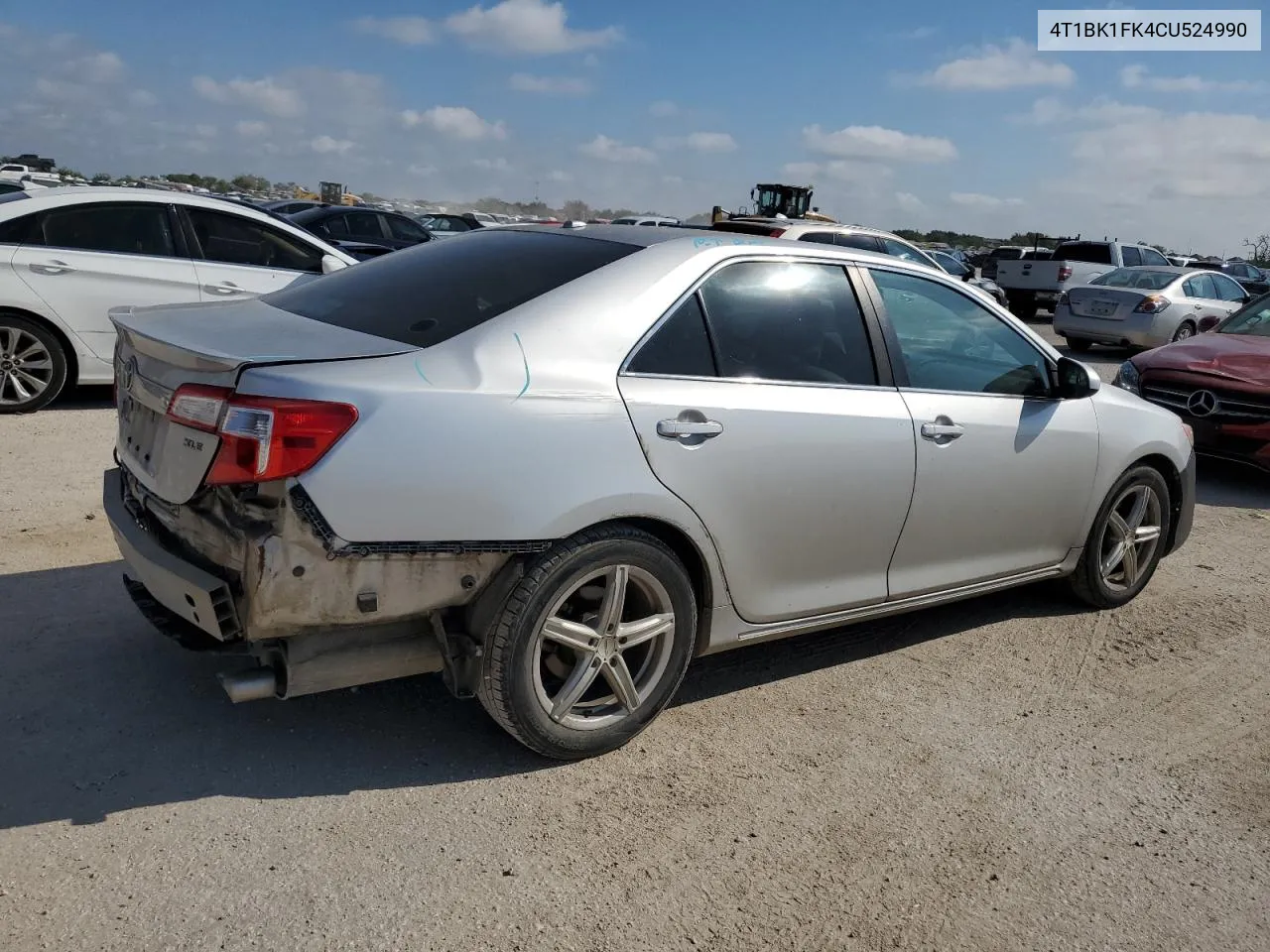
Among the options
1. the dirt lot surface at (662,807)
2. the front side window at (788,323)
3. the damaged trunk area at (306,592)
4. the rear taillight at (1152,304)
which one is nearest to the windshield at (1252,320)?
the dirt lot surface at (662,807)

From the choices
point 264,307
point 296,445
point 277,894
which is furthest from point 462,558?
point 264,307

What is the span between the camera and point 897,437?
3.96 metres

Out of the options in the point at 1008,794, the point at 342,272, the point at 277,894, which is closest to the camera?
the point at 277,894

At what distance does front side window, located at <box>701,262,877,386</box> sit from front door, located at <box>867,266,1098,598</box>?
0.70 feet

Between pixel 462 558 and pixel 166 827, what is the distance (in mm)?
1069

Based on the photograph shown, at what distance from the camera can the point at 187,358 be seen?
3053mm

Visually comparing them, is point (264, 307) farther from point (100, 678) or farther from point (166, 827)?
point (166, 827)

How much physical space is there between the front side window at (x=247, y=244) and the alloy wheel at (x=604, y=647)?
6.23m

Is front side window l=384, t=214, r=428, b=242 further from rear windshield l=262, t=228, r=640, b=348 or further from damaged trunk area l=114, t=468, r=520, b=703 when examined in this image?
damaged trunk area l=114, t=468, r=520, b=703

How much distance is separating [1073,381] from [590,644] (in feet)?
8.39

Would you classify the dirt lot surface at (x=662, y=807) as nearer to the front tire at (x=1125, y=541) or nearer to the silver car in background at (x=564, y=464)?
the silver car in background at (x=564, y=464)

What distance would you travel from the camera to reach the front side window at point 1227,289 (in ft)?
57.7

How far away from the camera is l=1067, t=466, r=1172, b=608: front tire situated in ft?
16.5

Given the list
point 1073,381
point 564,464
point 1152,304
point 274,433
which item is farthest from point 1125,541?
point 1152,304
